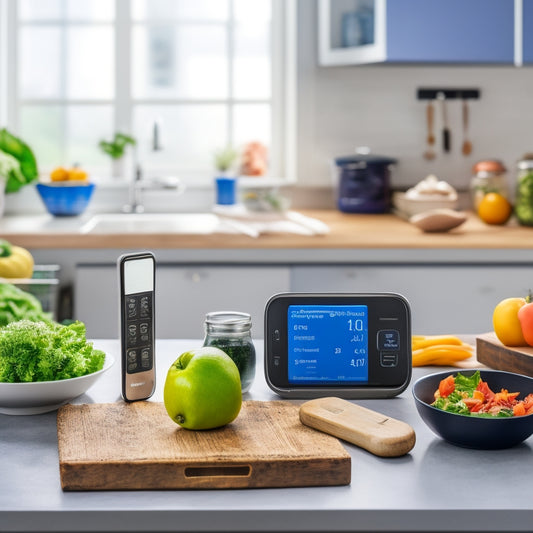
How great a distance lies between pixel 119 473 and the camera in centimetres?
108

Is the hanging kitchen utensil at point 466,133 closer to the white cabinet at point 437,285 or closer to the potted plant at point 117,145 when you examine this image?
the white cabinet at point 437,285

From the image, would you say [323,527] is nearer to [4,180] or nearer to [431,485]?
[431,485]

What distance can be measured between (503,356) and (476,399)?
30 cm

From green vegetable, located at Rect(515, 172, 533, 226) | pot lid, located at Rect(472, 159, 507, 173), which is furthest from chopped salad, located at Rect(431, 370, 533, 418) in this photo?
pot lid, located at Rect(472, 159, 507, 173)

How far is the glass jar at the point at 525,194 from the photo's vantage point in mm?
3475

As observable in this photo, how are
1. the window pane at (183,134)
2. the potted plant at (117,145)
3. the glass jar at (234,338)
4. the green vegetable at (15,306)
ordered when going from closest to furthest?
the glass jar at (234,338) < the green vegetable at (15,306) < the potted plant at (117,145) < the window pane at (183,134)

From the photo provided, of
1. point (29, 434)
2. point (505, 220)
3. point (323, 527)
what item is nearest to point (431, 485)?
point (323, 527)

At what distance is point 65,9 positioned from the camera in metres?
4.03

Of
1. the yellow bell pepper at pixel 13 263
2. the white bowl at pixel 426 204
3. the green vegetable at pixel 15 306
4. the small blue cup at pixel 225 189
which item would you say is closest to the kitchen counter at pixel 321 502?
the green vegetable at pixel 15 306

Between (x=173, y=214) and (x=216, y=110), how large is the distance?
21.5 inches

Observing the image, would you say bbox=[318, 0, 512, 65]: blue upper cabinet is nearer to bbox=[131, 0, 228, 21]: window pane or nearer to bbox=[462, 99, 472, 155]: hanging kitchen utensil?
bbox=[462, 99, 472, 155]: hanging kitchen utensil

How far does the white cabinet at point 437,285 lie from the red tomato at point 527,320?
164 cm

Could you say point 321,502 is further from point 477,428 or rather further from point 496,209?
point 496,209

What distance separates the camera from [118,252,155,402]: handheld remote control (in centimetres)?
137
